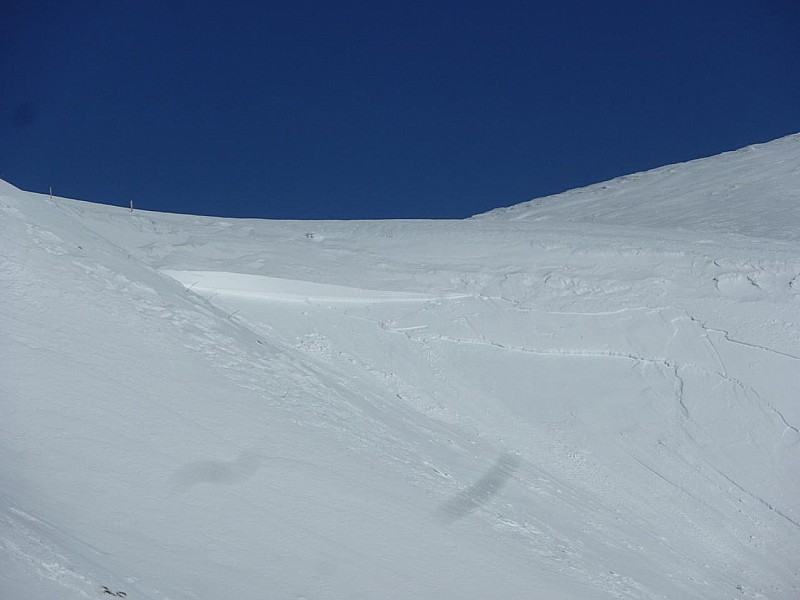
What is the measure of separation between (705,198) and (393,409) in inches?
450

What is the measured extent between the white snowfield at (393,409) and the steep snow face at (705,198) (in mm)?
1517

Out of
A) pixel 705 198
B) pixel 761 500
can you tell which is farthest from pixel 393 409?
pixel 705 198

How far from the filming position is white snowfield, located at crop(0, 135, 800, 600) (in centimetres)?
504

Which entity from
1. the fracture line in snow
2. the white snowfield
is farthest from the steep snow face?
the fracture line in snow

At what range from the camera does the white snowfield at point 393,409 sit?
16.5 feet

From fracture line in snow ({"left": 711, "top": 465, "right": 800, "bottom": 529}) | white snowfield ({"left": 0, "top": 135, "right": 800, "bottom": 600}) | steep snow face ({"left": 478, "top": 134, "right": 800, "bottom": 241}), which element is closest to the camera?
white snowfield ({"left": 0, "top": 135, "right": 800, "bottom": 600})

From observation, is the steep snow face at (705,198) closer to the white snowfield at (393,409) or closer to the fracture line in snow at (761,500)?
the white snowfield at (393,409)

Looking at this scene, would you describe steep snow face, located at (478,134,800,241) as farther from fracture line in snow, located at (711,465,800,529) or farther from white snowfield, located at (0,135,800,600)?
fracture line in snow, located at (711,465,800,529)

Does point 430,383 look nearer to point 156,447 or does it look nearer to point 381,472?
point 381,472

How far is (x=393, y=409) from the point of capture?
838 centimetres

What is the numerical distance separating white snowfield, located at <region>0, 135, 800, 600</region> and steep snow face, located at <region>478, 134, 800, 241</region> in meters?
1.52

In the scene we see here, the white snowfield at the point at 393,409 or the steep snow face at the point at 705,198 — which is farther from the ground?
the steep snow face at the point at 705,198

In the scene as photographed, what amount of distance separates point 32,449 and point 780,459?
6.89 metres

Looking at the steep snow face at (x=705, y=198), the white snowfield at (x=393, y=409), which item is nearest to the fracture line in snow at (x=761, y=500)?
the white snowfield at (x=393, y=409)
